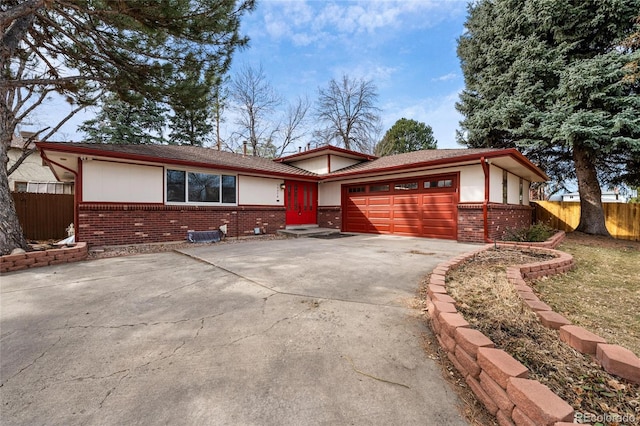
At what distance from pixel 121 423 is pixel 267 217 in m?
9.08

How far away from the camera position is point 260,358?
6.68 ft

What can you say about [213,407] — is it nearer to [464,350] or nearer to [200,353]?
[200,353]

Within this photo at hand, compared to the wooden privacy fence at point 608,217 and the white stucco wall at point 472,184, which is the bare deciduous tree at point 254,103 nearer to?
the white stucco wall at point 472,184

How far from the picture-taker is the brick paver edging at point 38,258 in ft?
15.6

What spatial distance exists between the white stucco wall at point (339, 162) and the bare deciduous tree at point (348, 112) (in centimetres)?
1082

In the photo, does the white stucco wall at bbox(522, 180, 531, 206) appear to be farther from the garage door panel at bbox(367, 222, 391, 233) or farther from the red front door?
the red front door

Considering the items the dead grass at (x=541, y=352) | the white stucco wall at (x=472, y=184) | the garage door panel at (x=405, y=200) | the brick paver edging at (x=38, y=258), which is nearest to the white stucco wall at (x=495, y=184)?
the white stucco wall at (x=472, y=184)

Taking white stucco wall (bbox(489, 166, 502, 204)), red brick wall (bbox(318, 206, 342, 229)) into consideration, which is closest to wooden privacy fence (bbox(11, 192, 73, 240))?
red brick wall (bbox(318, 206, 342, 229))

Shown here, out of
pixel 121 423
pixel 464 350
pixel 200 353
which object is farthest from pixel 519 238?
pixel 121 423

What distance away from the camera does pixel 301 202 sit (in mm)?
12227

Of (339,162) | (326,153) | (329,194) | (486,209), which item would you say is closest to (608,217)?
(486,209)

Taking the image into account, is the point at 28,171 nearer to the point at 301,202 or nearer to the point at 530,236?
the point at 301,202

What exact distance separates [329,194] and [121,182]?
800 centimetres

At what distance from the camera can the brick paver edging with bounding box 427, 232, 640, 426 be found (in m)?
1.30
